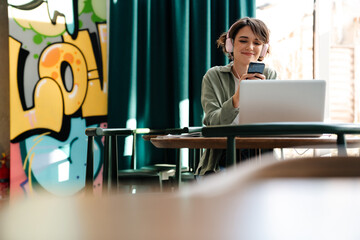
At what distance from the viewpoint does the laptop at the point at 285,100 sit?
1.26m

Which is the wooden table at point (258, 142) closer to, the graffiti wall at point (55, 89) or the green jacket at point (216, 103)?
the green jacket at point (216, 103)

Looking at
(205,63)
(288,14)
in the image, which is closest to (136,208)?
(205,63)

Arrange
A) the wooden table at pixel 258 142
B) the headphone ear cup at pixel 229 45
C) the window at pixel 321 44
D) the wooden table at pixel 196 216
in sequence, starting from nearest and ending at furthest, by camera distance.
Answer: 1. the wooden table at pixel 196 216
2. the wooden table at pixel 258 142
3. the headphone ear cup at pixel 229 45
4. the window at pixel 321 44

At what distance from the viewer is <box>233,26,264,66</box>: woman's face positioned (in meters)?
2.29

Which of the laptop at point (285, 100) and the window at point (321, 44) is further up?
the window at point (321, 44)

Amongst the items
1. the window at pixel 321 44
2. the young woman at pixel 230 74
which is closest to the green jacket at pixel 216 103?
the young woman at pixel 230 74

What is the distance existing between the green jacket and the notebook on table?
49cm

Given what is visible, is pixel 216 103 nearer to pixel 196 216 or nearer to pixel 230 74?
pixel 230 74

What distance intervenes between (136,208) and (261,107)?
120cm

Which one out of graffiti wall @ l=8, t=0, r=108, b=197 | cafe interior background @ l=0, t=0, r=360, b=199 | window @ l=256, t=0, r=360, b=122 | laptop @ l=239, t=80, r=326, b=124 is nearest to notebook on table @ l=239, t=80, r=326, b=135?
laptop @ l=239, t=80, r=326, b=124

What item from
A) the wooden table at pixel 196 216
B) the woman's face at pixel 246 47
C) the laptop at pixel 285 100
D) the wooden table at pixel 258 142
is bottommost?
the wooden table at pixel 258 142

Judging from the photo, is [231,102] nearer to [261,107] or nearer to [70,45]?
[261,107]

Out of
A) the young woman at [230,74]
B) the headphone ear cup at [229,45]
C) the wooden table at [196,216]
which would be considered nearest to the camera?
the wooden table at [196,216]

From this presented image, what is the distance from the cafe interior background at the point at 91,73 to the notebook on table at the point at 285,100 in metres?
1.92
